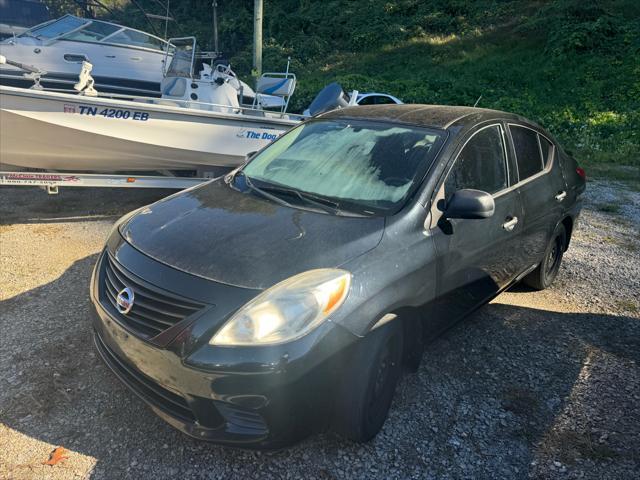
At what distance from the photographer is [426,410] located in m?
2.84

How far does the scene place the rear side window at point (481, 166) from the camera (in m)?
3.04

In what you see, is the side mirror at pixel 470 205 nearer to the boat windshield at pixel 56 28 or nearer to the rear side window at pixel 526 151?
the rear side window at pixel 526 151

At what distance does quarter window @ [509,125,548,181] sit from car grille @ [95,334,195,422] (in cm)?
280

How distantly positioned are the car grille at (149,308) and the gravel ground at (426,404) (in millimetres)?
628

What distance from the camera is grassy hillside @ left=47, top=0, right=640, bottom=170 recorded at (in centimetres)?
1429

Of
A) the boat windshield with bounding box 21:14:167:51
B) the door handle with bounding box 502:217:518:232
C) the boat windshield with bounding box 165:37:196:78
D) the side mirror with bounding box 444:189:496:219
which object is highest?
the boat windshield with bounding box 21:14:167:51

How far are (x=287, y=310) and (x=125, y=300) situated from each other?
81 cm

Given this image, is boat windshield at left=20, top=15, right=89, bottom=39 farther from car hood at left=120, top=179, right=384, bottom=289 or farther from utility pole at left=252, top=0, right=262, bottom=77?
car hood at left=120, top=179, right=384, bottom=289

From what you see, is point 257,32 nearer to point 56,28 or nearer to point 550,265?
point 56,28

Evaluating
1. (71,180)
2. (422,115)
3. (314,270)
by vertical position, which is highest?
(422,115)

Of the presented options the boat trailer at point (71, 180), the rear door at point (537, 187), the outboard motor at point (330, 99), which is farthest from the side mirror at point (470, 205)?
the boat trailer at point (71, 180)

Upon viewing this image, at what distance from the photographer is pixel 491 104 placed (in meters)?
15.6

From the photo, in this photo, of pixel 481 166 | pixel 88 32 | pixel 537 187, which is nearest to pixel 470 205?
pixel 481 166

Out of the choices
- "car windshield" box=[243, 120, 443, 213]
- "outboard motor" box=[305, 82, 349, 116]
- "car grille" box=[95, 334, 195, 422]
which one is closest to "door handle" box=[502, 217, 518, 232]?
"car windshield" box=[243, 120, 443, 213]
